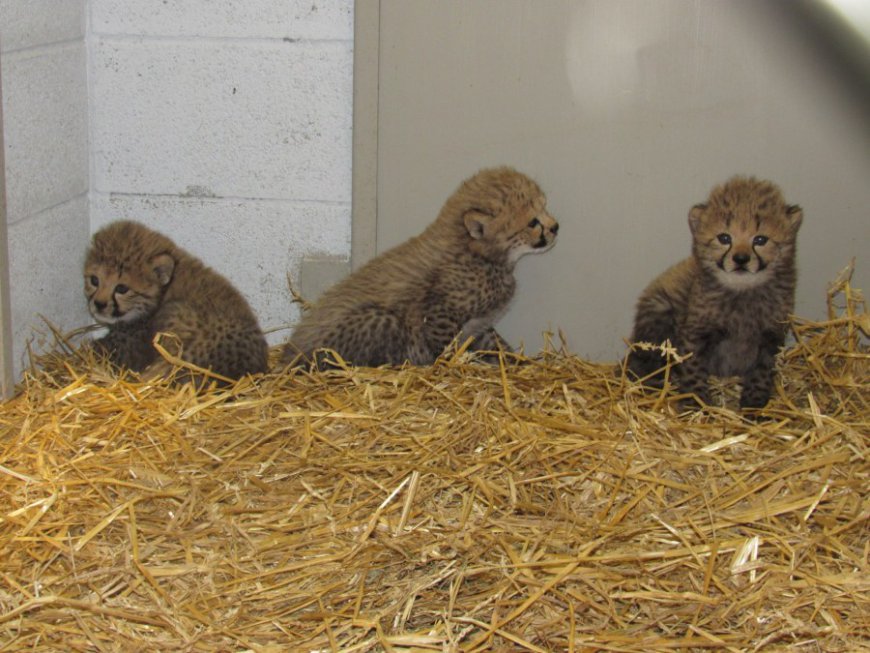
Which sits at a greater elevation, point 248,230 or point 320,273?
point 248,230

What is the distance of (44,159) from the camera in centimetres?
439

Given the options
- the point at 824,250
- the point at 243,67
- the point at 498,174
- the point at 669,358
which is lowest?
the point at 669,358

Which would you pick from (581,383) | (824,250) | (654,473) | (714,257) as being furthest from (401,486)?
(824,250)

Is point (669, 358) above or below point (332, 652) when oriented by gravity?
above

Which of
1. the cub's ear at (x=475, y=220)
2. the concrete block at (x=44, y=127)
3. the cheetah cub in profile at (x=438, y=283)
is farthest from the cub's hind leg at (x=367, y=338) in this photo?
the concrete block at (x=44, y=127)

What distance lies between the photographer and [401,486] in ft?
10.2

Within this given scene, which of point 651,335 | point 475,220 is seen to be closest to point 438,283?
point 475,220

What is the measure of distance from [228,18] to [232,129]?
0.47 metres

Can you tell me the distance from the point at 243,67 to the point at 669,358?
2.18m

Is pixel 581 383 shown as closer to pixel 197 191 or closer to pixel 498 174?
pixel 498 174

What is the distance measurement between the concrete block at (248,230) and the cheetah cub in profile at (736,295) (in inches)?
58.7

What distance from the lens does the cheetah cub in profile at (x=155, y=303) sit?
13.8ft

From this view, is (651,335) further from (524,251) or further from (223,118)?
(223,118)

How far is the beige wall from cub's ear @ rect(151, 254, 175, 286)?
92 cm
